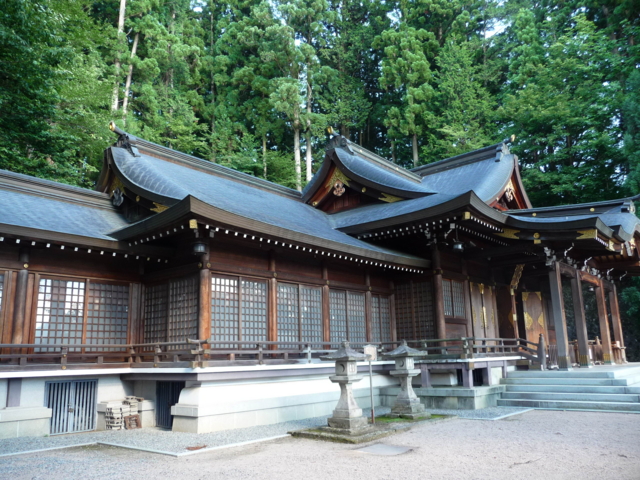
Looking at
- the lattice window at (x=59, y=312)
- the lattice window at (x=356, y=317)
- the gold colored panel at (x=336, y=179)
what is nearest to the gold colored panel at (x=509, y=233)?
the lattice window at (x=356, y=317)

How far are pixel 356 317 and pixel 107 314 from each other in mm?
6818

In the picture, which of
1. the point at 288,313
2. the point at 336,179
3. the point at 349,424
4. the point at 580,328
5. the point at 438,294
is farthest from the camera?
the point at 336,179

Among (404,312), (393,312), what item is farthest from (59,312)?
(404,312)

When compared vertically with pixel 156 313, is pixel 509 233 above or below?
above

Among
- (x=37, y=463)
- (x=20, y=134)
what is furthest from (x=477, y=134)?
(x=37, y=463)

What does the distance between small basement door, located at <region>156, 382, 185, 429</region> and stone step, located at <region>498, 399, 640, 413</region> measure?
8.26 m

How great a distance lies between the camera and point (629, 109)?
24312mm

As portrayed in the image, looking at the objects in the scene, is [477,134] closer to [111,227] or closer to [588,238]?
[588,238]

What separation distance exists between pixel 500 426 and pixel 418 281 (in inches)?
243

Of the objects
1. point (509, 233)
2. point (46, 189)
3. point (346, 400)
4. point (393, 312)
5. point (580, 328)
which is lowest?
point (346, 400)

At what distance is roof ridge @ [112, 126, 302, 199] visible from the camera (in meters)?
15.0

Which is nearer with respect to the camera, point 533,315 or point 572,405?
point 572,405

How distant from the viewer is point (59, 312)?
10992mm

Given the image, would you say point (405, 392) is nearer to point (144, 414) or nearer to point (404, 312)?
point (404, 312)
